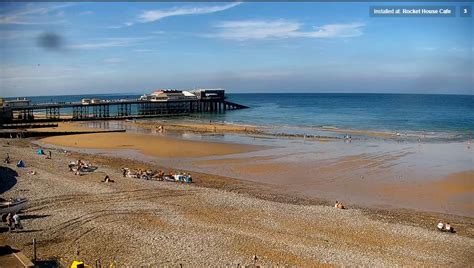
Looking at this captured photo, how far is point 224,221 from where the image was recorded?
15.7m

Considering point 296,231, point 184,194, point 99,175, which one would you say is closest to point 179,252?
point 296,231

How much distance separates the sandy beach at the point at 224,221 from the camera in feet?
41.2

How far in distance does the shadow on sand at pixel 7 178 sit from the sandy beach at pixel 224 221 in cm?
8

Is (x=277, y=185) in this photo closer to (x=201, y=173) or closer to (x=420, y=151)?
(x=201, y=173)

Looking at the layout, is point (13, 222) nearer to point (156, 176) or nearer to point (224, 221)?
point (224, 221)

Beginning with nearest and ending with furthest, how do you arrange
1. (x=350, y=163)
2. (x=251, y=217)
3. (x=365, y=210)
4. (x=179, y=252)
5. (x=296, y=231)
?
(x=179, y=252), (x=296, y=231), (x=251, y=217), (x=365, y=210), (x=350, y=163)

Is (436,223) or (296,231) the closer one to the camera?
(296,231)

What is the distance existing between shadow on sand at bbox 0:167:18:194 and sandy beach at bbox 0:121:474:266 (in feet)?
0.27

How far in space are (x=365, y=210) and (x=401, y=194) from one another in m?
3.74

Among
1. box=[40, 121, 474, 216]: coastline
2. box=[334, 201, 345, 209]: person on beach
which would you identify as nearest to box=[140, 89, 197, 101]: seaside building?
box=[40, 121, 474, 216]: coastline

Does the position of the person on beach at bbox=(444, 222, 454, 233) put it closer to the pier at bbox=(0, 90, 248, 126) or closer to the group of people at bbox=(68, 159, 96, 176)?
the group of people at bbox=(68, 159, 96, 176)

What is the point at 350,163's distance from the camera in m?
28.5

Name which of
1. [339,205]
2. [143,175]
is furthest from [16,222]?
[339,205]

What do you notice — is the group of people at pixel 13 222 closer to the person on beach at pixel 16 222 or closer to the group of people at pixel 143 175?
the person on beach at pixel 16 222
